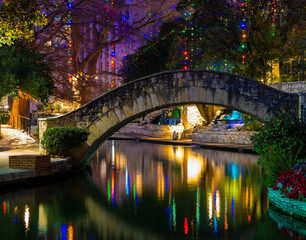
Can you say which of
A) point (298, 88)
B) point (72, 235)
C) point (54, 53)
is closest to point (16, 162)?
point (72, 235)

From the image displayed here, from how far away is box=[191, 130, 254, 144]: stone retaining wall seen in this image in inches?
1142

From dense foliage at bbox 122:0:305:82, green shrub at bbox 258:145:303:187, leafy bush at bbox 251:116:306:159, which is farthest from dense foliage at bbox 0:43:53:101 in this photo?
green shrub at bbox 258:145:303:187

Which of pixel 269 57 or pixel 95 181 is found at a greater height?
pixel 269 57

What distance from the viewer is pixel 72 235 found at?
376 inches

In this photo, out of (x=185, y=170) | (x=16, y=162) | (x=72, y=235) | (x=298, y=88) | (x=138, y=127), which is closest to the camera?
(x=72, y=235)

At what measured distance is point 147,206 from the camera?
1250cm

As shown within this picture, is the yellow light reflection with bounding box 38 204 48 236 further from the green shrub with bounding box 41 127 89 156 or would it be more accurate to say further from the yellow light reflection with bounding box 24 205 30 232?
the green shrub with bounding box 41 127 89 156

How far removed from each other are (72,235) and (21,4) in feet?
27.8

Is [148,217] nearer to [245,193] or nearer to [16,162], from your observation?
[245,193]

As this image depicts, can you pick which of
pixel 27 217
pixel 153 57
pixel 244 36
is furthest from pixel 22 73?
pixel 153 57

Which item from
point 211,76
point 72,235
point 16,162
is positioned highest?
point 211,76

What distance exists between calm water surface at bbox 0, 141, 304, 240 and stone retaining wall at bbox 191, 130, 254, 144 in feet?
31.0

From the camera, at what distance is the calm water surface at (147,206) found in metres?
9.86

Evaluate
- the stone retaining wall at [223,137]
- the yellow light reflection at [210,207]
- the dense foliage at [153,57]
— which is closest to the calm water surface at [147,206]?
the yellow light reflection at [210,207]
